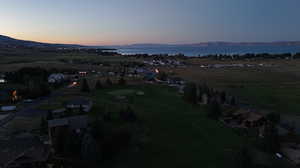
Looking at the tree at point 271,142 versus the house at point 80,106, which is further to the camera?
the house at point 80,106

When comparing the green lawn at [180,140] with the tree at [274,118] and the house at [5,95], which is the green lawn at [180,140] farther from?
the house at [5,95]

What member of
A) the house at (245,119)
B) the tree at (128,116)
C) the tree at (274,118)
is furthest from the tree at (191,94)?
the tree at (128,116)

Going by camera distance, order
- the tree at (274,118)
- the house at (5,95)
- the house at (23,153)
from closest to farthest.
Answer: the house at (23,153) → the tree at (274,118) → the house at (5,95)

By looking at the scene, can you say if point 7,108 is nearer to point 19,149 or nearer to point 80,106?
point 80,106

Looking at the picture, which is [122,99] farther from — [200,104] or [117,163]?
[117,163]

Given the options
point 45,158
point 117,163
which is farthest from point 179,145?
point 45,158

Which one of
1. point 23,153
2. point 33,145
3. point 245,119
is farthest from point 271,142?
point 33,145
